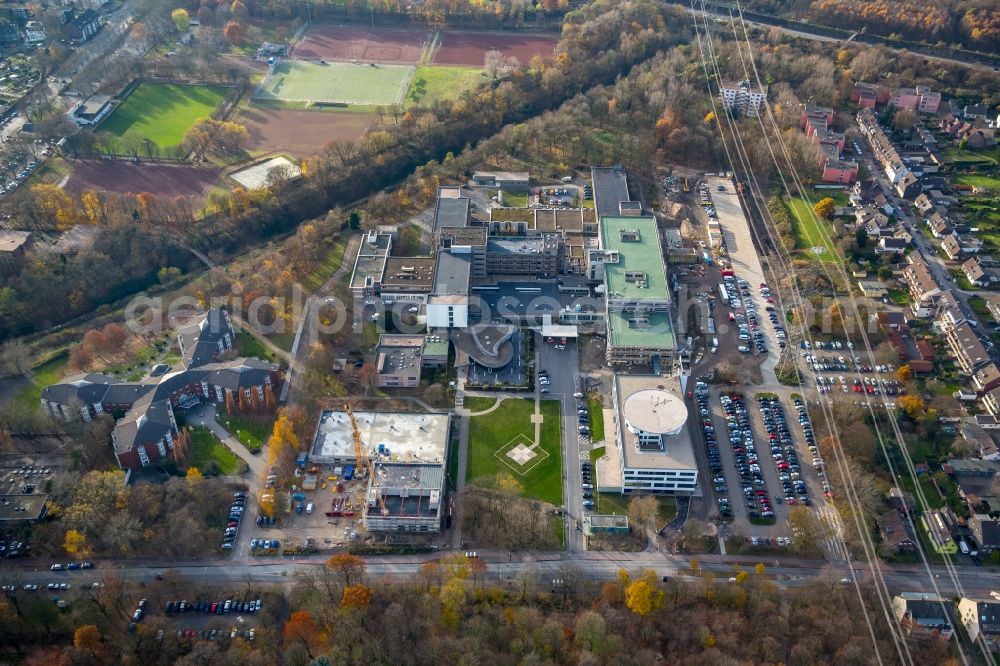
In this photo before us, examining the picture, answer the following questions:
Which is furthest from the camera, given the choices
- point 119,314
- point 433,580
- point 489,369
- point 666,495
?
point 119,314

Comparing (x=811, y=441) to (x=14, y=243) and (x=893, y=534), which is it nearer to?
(x=893, y=534)

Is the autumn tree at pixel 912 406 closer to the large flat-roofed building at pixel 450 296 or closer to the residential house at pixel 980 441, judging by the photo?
the residential house at pixel 980 441

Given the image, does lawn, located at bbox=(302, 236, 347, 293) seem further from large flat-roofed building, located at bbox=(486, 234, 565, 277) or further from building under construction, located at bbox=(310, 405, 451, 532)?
building under construction, located at bbox=(310, 405, 451, 532)

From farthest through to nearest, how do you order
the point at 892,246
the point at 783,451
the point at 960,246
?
the point at 892,246 → the point at 960,246 → the point at 783,451

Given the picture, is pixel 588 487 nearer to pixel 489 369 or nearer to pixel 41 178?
pixel 489 369

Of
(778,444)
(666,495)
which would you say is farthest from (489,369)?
(778,444)

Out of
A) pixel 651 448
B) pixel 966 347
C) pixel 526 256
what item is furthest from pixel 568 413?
pixel 966 347

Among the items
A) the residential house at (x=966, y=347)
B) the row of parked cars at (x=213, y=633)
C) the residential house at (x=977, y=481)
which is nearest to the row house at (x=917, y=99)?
the residential house at (x=966, y=347)
